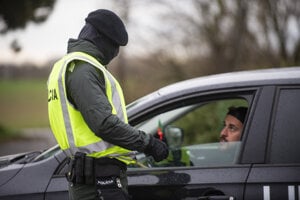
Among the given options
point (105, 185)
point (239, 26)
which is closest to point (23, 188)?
point (105, 185)

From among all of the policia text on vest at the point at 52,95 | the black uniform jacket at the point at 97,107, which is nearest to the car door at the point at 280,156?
the black uniform jacket at the point at 97,107

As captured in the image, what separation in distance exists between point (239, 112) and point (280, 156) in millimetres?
646

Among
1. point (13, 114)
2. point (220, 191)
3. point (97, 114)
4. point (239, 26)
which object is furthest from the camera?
point (13, 114)

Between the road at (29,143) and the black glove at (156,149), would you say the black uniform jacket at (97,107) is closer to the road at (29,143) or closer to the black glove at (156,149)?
the black glove at (156,149)

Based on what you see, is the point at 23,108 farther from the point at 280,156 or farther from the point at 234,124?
the point at 280,156

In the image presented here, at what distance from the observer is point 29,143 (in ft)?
49.8

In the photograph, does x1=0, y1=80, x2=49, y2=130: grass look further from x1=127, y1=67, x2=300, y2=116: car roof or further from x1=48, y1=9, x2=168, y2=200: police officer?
x1=48, y1=9, x2=168, y2=200: police officer

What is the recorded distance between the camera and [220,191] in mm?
3133

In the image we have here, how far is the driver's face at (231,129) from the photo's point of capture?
3.58 m

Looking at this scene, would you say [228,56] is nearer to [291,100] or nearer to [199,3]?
[199,3]

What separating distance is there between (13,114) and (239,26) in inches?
613

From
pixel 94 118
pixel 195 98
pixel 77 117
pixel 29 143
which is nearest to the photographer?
pixel 94 118

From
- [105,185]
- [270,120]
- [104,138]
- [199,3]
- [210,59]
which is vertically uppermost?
[199,3]

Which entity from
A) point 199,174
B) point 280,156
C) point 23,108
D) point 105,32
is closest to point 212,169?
point 199,174
